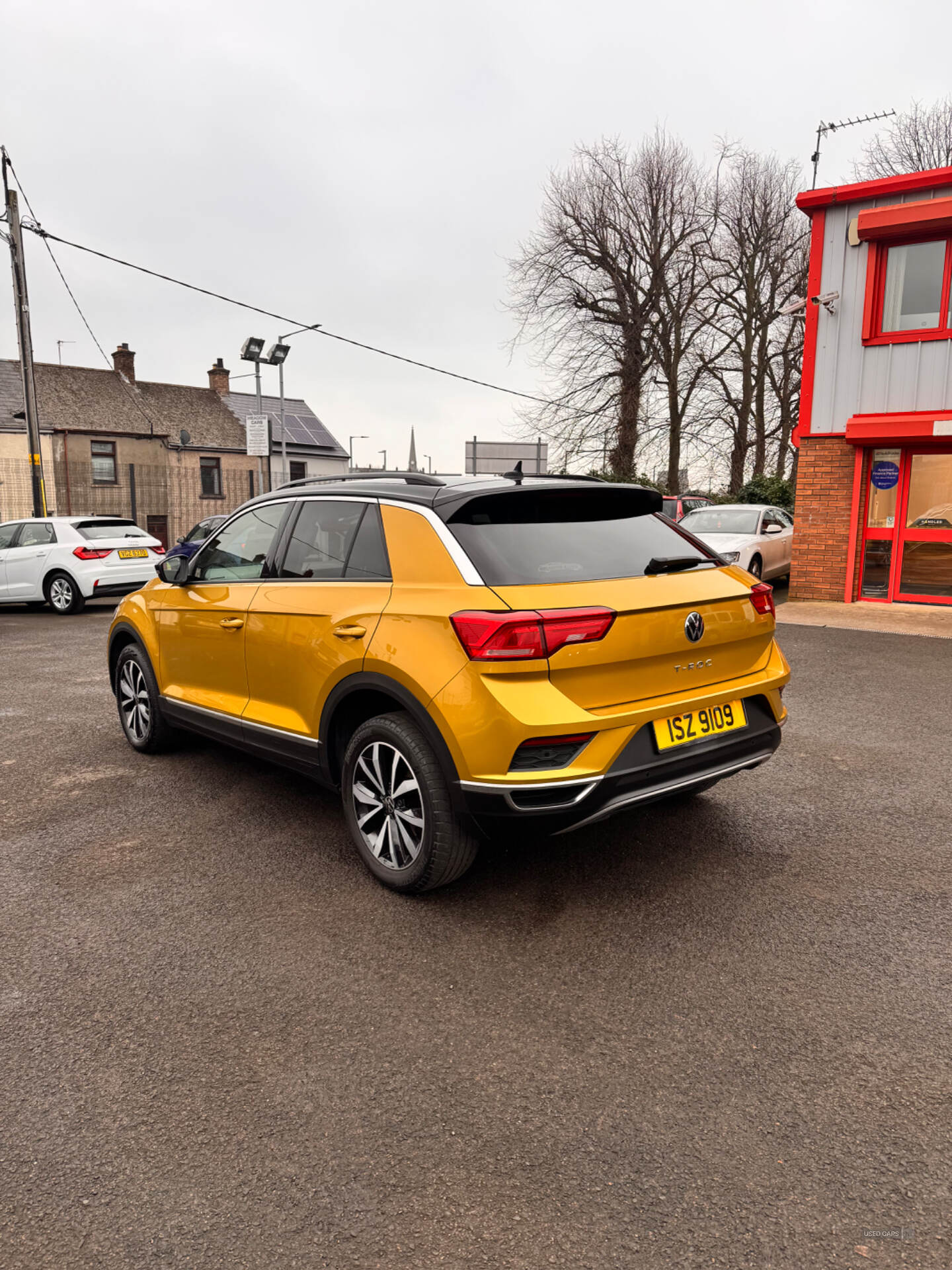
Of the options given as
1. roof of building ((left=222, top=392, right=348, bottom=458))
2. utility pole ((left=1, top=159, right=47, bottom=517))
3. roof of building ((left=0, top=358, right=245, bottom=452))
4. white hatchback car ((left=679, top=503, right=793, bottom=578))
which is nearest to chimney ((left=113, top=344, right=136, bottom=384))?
roof of building ((left=0, top=358, right=245, bottom=452))

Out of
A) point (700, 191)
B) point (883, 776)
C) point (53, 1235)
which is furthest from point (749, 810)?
point (700, 191)

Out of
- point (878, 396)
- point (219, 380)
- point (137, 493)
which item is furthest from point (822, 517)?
point (219, 380)

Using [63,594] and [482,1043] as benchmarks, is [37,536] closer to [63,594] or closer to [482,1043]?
[63,594]

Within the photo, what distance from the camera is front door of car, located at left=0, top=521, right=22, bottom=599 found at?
14.2m

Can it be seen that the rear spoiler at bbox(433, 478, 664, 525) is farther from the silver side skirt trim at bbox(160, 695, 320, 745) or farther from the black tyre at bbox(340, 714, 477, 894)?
the silver side skirt trim at bbox(160, 695, 320, 745)

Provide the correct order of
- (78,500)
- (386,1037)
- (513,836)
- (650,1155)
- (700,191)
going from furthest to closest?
1. (78,500)
2. (700,191)
3. (513,836)
4. (386,1037)
5. (650,1155)

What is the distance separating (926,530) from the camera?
12.6 meters

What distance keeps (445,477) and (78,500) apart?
111 ft

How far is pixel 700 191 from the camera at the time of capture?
31406mm

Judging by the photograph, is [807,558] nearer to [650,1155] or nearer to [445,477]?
[445,477]

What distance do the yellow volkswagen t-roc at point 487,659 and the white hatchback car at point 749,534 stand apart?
34.1ft

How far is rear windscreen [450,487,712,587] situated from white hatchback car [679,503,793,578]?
406 inches

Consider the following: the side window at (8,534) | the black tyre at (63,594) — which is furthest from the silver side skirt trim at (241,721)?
the side window at (8,534)

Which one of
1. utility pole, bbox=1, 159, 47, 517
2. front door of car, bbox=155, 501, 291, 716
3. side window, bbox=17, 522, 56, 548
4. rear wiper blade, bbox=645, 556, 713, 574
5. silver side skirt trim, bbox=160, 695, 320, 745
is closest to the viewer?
rear wiper blade, bbox=645, 556, 713, 574
